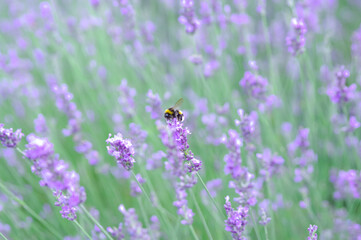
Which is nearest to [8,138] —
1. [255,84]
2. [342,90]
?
[255,84]

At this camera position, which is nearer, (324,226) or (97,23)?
Result: (324,226)

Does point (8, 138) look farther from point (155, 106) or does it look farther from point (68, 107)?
point (68, 107)

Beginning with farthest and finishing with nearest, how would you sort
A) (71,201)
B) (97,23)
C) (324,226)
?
(97,23), (324,226), (71,201)

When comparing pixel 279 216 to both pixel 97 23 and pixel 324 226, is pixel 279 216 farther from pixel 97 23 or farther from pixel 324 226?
pixel 97 23

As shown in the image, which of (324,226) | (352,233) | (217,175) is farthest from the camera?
(217,175)

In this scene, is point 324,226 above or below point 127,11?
below

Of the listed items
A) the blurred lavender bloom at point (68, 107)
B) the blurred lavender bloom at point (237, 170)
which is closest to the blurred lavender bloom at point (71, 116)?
the blurred lavender bloom at point (68, 107)

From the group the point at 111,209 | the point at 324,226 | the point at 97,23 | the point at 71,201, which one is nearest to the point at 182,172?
the point at 71,201
